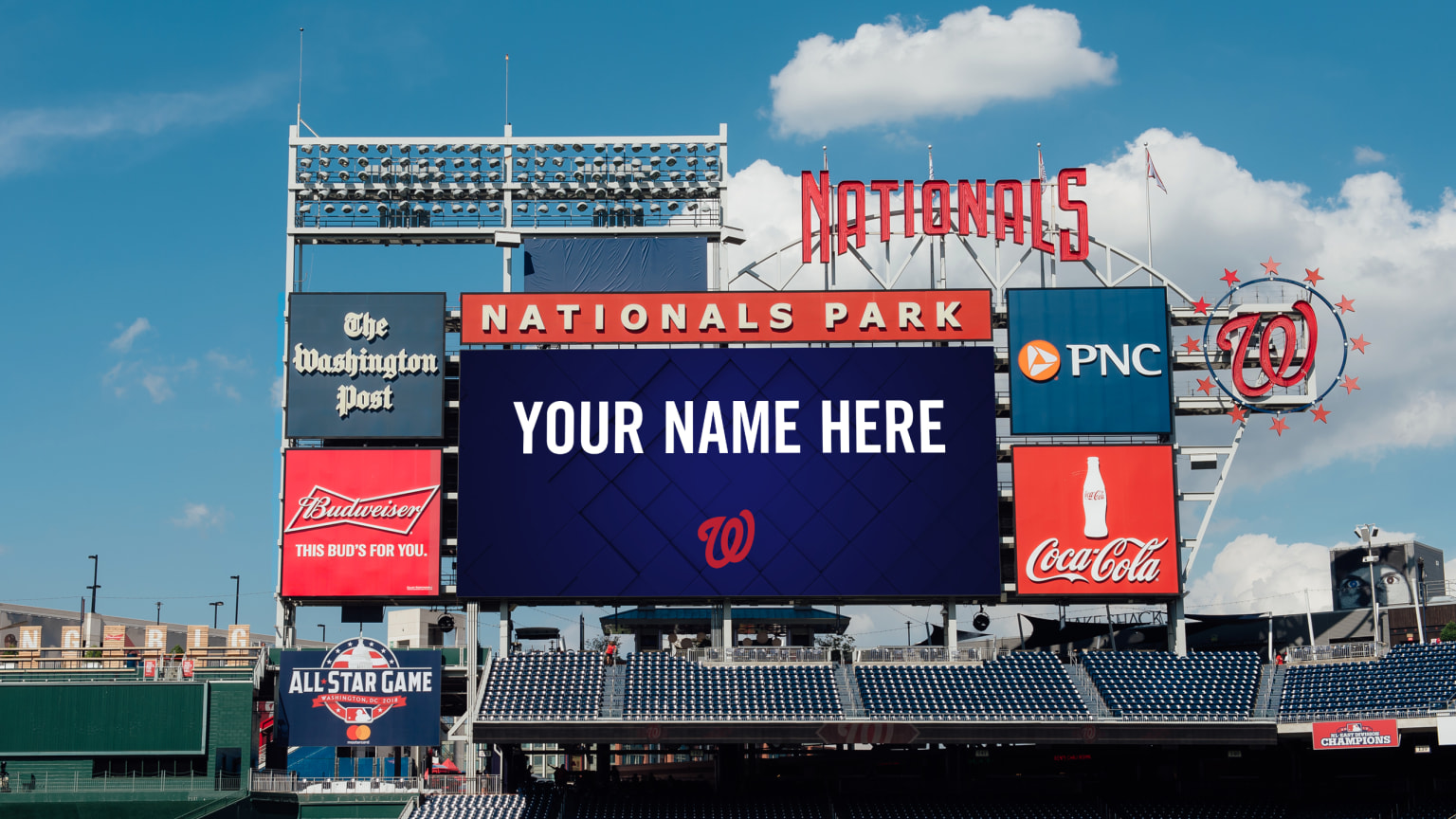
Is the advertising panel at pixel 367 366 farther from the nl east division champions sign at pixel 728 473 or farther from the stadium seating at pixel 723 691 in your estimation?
the stadium seating at pixel 723 691

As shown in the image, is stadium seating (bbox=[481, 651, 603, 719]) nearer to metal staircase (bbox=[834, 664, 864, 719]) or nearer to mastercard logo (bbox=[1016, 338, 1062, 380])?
metal staircase (bbox=[834, 664, 864, 719])

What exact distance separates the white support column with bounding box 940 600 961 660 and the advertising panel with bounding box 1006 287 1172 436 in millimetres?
6390

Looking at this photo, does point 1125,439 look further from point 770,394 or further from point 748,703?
point 748,703

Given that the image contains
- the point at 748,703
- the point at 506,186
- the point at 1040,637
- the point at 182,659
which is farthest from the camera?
the point at 1040,637

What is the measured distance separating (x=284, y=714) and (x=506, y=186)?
19742 millimetres

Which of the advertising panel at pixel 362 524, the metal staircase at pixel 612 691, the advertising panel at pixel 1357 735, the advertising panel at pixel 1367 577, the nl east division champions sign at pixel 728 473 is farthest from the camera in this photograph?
the advertising panel at pixel 1367 577

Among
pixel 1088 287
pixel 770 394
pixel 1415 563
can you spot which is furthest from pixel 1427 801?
pixel 770 394

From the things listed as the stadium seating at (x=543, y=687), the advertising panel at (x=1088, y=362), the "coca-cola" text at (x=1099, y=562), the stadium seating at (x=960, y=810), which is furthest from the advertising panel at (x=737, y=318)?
the stadium seating at (x=960, y=810)

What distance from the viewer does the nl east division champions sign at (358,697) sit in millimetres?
46031

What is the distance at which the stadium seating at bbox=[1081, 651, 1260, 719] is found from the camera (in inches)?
1766

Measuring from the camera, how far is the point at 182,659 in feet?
156

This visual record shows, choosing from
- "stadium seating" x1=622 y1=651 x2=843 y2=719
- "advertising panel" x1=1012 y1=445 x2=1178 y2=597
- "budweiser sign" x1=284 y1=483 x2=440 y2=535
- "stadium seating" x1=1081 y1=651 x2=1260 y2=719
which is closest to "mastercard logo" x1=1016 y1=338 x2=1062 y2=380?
"advertising panel" x1=1012 y1=445 x2=1178 y2=597

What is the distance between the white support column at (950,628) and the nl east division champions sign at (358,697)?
1718cm

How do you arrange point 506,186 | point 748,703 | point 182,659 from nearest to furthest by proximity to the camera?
point 748,703
point 182,659
point 506,186
